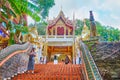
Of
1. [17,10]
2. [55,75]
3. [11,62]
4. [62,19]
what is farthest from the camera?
[62,19]

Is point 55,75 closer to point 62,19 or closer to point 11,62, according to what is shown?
point 11,62

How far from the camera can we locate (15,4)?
7.82m

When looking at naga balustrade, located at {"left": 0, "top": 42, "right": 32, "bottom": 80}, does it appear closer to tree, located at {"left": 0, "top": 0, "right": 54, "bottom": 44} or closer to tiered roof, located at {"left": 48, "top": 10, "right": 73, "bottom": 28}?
tree, located at {"left": 0, "top": 0, "right": 54, "bottom": 44}

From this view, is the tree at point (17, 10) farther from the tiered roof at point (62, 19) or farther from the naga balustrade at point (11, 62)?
the tiered roof at point (62, 19)

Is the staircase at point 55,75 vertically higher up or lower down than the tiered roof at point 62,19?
lower down

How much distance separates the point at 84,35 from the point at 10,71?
18.4 m

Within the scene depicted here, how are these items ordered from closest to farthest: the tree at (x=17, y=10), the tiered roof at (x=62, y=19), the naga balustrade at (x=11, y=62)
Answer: the naga balustrade at (x=11, y=62) → the tree at (x=17, y=10) → the tiered roof at (x=62, y=19)

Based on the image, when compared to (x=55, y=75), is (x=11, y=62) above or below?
above

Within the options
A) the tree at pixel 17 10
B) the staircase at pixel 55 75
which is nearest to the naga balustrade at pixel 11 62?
the staircase at pixel 55 75

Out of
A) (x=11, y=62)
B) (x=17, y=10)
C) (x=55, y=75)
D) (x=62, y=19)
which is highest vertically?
(x=62, y=19)

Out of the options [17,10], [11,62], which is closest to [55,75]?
[11,62]

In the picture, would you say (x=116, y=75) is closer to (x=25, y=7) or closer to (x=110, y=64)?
(x=110, y=64)

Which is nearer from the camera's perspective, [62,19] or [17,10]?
[17,10]

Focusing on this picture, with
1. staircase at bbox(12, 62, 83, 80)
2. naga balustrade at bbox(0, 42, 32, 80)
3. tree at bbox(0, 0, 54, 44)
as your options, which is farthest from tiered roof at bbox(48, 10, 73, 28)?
staircase at bbox(12, 62, 83, 80)
